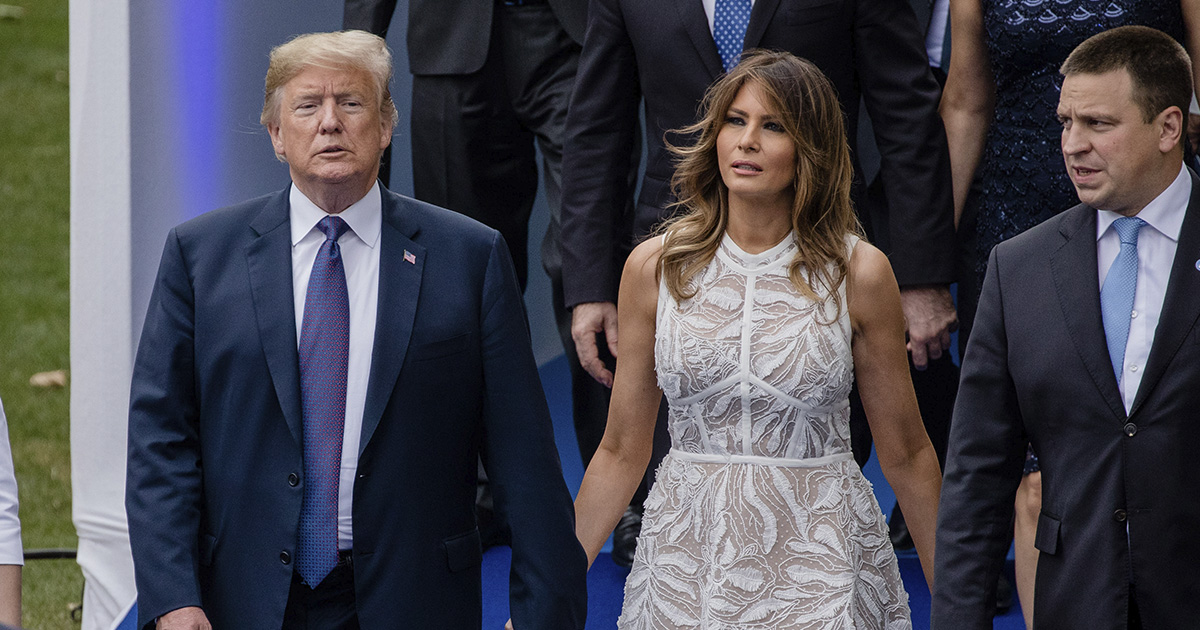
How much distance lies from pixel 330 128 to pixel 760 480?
1121 mm

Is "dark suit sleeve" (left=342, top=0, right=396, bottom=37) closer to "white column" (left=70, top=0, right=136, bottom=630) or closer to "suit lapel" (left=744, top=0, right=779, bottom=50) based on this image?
"white column" (left=70, top=0, right=136, bottom=630)

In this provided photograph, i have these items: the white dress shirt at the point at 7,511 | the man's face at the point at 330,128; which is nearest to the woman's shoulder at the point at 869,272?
the man's face at the point at 330,128

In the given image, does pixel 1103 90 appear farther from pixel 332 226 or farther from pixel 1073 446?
pixel 332 226

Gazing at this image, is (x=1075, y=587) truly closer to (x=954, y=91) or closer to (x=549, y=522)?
(x=549, y=522)

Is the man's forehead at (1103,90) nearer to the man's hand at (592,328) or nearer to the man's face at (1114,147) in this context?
the man's face at (1114,147)

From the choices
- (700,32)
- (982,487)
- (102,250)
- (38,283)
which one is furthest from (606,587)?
(38,283)

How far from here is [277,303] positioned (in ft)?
9.78

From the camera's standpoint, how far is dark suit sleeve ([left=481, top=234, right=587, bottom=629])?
10.0ft

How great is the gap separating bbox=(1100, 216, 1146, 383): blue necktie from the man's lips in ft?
2.45

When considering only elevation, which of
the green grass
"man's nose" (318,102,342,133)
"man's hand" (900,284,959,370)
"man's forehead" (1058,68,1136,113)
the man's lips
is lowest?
the green grass

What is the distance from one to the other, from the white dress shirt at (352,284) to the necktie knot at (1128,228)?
134 cm

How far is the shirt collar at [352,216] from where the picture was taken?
3072mm

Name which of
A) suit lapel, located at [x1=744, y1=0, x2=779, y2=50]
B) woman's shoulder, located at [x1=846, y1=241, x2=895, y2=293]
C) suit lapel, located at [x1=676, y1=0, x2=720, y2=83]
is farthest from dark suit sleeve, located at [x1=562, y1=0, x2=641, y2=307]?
woman's shoulder, located at [x1=846, y1=241, x2=895, y2=293]

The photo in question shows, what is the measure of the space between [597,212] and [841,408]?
1049 millimetres
